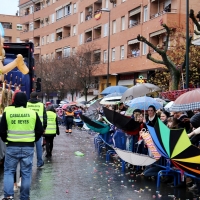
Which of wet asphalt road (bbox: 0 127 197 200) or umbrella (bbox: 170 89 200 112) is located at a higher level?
umbrella (bbox: 170 89 200 112)

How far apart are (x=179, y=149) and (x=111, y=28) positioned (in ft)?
125

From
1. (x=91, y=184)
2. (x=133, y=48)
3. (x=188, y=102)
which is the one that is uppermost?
(x=133, y=48)

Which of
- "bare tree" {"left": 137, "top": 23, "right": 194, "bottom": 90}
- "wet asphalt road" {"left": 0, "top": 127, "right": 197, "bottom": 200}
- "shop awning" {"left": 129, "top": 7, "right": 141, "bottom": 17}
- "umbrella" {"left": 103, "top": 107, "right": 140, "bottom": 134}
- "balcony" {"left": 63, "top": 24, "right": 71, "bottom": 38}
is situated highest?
"balcony" {"left": 63, "top": 24, "right": 71, "bottom": 38}

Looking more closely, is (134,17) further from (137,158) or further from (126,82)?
(137,158)

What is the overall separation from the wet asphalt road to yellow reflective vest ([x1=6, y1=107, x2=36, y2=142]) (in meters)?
1.36

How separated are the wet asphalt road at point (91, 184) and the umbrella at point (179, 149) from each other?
873 mm

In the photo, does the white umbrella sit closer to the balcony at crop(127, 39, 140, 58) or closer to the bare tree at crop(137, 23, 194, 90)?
the bare tree at crop(137, 23, 194, 90)

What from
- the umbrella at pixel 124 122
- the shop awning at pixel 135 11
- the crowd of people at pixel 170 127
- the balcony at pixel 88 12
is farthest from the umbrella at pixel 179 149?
the balcony at pixel 88 12

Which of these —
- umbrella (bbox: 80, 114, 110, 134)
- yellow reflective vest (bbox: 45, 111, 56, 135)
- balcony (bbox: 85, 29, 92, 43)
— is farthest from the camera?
balcony (bbox: 85, 29, 92, 43)

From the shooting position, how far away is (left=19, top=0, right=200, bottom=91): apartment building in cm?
3688

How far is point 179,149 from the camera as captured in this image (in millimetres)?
7797

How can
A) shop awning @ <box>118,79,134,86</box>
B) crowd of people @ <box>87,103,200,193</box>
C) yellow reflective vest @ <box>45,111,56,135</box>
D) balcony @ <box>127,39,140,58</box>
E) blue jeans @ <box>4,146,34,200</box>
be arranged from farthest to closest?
shop awning @ <box>118,79,134,86</box> < balcony @ <box>127,39,140,58</box> < yellow reflective vest @ <box>45,111,56,135</box> < crowd of people @ <box>87,103,200,193</box> < blue jeans @ <box>4,146,34,200</box>

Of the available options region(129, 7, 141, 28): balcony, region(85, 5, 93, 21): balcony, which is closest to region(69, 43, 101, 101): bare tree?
region(85, 5, 93, 21): balcony

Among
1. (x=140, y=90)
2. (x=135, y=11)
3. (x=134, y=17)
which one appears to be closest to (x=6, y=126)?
(x=140, y=90)
